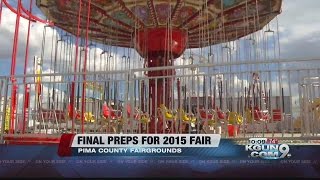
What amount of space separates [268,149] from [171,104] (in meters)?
2.05

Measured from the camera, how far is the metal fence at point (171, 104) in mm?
5859

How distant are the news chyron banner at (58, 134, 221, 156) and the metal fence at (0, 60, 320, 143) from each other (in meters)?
0.50

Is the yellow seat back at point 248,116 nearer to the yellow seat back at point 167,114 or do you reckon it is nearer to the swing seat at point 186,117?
the swing seat at point 186,117

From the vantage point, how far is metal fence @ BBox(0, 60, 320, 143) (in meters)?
5.86

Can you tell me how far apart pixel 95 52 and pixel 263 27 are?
686cm

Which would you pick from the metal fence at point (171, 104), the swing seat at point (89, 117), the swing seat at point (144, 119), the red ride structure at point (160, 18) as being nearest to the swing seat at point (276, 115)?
the metal fence at point (171, 104)

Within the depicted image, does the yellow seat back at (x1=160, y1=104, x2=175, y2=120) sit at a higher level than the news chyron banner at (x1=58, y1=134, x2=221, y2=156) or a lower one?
higher

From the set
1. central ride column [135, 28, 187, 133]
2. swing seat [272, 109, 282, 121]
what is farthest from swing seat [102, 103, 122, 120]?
central ride column [135, 28, 187, 133]

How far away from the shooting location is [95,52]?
52.3 feet

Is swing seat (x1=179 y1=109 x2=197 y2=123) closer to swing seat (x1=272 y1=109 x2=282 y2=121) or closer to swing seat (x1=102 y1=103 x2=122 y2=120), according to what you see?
swing seat (x1=102 y1=103 x2=122 y2=120)

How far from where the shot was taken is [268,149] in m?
5.41

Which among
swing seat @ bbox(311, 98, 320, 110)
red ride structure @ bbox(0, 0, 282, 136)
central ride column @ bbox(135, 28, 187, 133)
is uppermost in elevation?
red ride structure @ bbox(0, 0, 282, 136)

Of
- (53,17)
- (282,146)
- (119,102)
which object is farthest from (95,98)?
(53,17)

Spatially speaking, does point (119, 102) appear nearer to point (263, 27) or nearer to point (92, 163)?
point (92, 163)
